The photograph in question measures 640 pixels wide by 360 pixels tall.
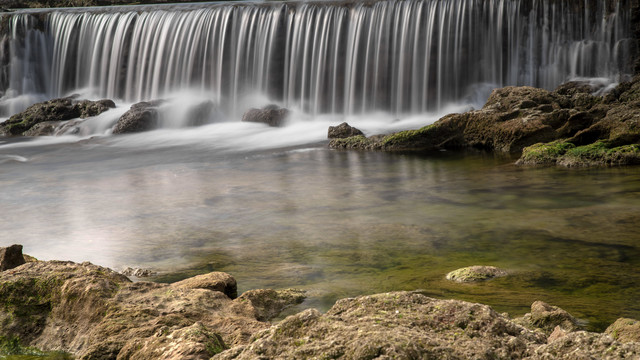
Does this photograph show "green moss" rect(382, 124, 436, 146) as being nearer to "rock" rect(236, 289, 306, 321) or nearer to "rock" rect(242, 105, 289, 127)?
"rock" rect(242, 105, 289, 127)

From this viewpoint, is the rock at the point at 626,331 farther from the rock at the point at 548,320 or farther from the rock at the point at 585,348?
the rock at the point at 585,348

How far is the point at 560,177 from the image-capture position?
9.08 m

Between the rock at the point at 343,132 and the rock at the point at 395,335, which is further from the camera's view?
the rock at the point at 343,132

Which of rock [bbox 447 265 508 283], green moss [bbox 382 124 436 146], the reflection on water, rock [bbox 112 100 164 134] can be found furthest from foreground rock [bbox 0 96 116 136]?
rock [bbox 447 265 508 283]

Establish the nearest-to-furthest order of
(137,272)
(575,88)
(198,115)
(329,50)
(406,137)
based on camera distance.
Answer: (137,272)
(406,137)
(575,88)
(329,50)
(198,115)

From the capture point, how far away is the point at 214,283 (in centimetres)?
396

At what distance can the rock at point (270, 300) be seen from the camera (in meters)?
3.80

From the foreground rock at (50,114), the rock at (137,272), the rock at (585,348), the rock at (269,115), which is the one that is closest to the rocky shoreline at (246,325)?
the rock at (585,348)

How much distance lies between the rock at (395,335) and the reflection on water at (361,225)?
5.31ft

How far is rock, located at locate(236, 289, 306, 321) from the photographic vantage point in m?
3.80

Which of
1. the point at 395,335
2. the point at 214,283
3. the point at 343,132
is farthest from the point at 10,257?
the point at 343,132

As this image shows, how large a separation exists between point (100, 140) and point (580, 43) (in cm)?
1234

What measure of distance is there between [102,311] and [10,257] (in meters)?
1.25

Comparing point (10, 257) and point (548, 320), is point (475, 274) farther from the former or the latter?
point (10, 257)
